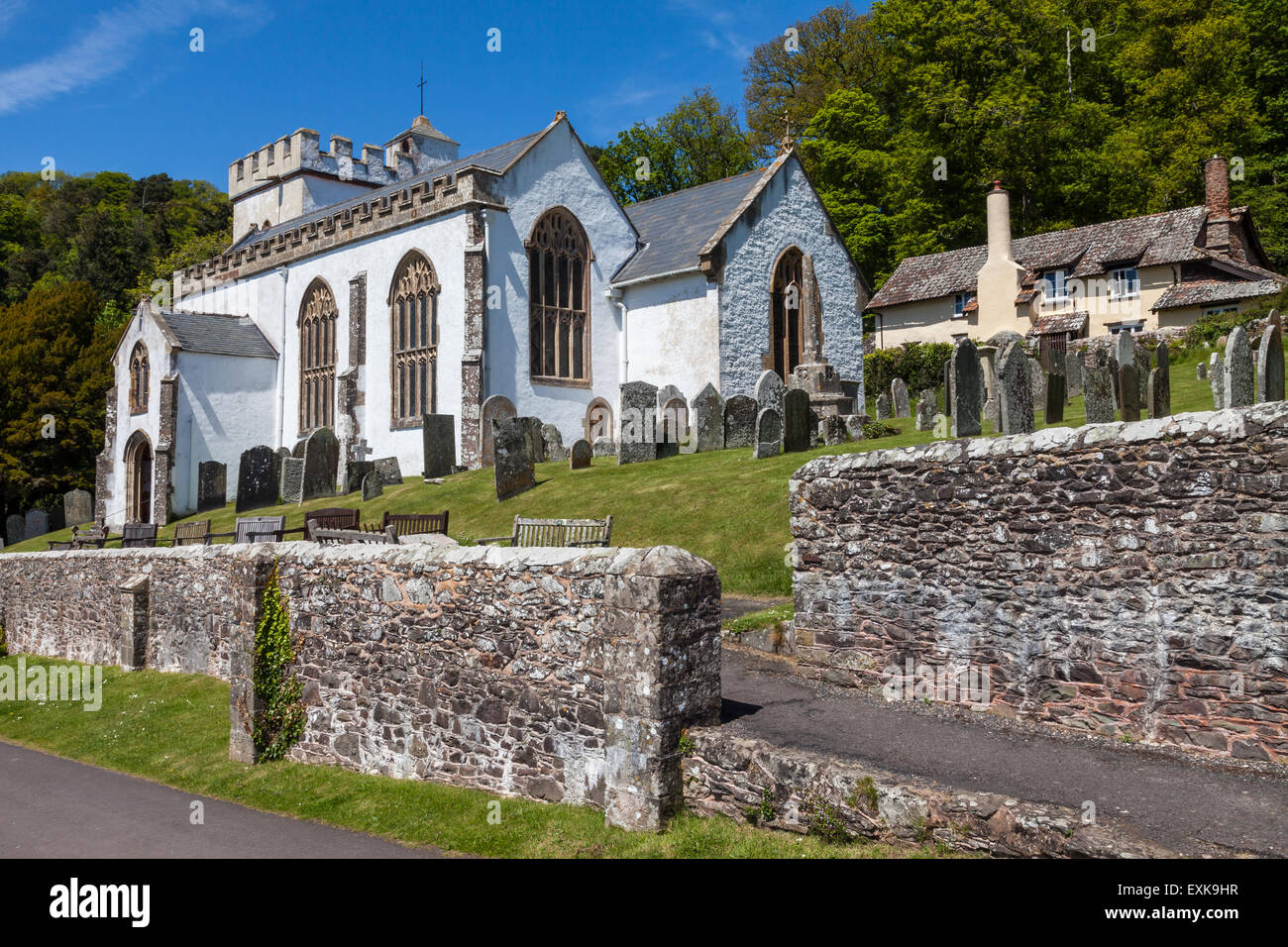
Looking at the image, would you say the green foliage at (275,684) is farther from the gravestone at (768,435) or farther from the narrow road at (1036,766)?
the gravestone at (768,435)

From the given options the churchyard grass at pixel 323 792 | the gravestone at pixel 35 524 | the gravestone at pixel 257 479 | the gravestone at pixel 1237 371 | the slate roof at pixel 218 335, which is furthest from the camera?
the gravestone at pixel 35 524

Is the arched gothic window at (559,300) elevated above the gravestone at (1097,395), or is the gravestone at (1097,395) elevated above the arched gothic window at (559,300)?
the arched gothic window at (559,300)

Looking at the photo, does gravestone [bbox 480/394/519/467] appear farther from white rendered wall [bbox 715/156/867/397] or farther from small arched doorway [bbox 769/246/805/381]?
small arched doorway [bbox 769/246/805/381]

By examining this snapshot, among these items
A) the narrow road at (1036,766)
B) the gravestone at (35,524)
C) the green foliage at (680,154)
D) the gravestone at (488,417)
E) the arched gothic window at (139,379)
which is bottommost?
the narrow road at (1036,766)

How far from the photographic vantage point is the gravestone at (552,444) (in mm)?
25125

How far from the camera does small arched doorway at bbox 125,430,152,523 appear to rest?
34.8 m

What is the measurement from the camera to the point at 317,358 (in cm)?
3406

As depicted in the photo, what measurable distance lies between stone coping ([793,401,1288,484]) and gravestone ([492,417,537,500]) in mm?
11001

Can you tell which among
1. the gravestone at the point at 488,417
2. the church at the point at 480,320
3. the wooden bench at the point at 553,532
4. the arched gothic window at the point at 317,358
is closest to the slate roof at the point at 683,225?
the church at the point at 480,320

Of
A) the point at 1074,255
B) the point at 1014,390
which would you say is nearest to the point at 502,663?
the point at 1014,390

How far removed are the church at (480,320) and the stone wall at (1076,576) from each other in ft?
58.9

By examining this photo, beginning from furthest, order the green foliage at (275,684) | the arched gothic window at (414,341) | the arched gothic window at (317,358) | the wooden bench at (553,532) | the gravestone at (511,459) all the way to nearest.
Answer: the arched gothic window at (317,358) < the arched gothic window at (414,341) < the gravestone at (511,459) < the wooden bench at (553,532) < the green foliage at (275,684)
